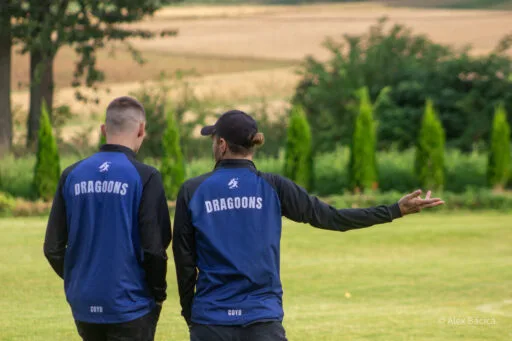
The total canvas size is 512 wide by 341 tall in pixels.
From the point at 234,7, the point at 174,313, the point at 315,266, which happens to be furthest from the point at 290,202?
the point at 234,7

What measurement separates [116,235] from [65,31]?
1172 inches

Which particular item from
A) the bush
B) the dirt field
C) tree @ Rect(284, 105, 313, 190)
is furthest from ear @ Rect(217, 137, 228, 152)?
the dirt field

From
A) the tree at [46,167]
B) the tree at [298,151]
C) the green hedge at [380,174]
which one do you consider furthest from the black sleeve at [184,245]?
the green hedge at [380,174]

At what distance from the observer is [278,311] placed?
5.34m

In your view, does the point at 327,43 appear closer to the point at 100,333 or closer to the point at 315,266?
the point at 315,266

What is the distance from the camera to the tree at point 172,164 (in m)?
26.5

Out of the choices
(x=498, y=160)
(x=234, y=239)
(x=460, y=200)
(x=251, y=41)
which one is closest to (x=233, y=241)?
(x=234, y=239)

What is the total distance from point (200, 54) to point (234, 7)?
597 inches

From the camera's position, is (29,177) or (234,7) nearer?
(29,177)

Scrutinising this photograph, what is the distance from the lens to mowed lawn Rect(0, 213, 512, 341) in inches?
432

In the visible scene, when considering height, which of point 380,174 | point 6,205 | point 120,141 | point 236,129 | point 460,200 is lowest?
point 6,205

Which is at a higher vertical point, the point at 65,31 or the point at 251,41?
A: the point at 65,31

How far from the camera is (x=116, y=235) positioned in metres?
5.44

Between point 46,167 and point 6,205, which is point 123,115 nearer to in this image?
point 6,205
